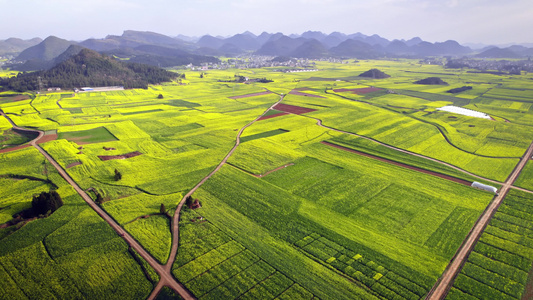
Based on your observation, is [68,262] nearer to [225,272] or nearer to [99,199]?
[99,199]

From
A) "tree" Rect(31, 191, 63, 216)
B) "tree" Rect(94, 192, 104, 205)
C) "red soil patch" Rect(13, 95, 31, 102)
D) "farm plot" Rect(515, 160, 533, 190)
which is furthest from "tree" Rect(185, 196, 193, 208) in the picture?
"red soil patch" Rect(13, 95, 31, 102)

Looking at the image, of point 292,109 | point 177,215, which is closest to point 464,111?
point 292,109

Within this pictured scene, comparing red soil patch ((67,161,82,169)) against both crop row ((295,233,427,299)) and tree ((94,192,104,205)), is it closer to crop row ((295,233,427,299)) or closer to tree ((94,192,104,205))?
tree ((94,192,104,205))

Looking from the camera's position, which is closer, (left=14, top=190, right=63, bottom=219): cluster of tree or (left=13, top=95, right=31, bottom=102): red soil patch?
(left=14, top=190, right=63, bottom=219): cluster of tree

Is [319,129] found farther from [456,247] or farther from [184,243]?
[184,243]

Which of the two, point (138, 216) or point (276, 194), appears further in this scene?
point (276, 194)

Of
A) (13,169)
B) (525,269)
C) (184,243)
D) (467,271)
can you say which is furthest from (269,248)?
(13,169)
